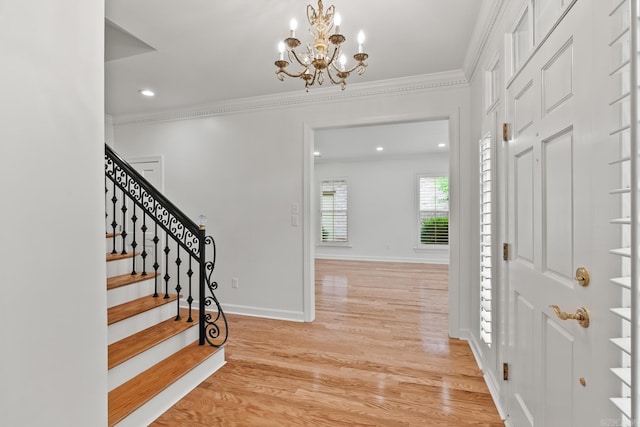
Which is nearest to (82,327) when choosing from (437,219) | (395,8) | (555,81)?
(555,81)

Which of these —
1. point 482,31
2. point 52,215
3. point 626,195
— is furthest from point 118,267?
point 482,31

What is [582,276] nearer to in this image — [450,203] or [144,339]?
[450,203]

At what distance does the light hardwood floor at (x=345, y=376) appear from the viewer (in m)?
1.92

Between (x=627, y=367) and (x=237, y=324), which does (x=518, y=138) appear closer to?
(x=627, y=367)

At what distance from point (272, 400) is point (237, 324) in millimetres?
1531

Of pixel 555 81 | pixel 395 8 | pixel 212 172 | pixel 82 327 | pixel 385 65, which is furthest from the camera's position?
pixel 212 172

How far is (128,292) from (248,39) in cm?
227

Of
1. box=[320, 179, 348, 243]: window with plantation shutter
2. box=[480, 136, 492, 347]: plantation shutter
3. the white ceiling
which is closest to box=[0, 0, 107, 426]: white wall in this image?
the white ceiling

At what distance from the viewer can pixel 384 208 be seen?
7914 mm

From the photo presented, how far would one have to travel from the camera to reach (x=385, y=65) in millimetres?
2891

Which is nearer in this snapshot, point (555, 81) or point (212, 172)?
point (555, 81)

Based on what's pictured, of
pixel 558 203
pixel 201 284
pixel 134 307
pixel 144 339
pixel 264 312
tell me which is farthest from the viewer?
pixel 264 312

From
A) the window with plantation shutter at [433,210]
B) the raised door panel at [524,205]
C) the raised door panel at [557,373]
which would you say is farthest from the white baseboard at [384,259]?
the raised door panel at [557,373]

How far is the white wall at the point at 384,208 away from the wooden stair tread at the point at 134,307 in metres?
5.86
